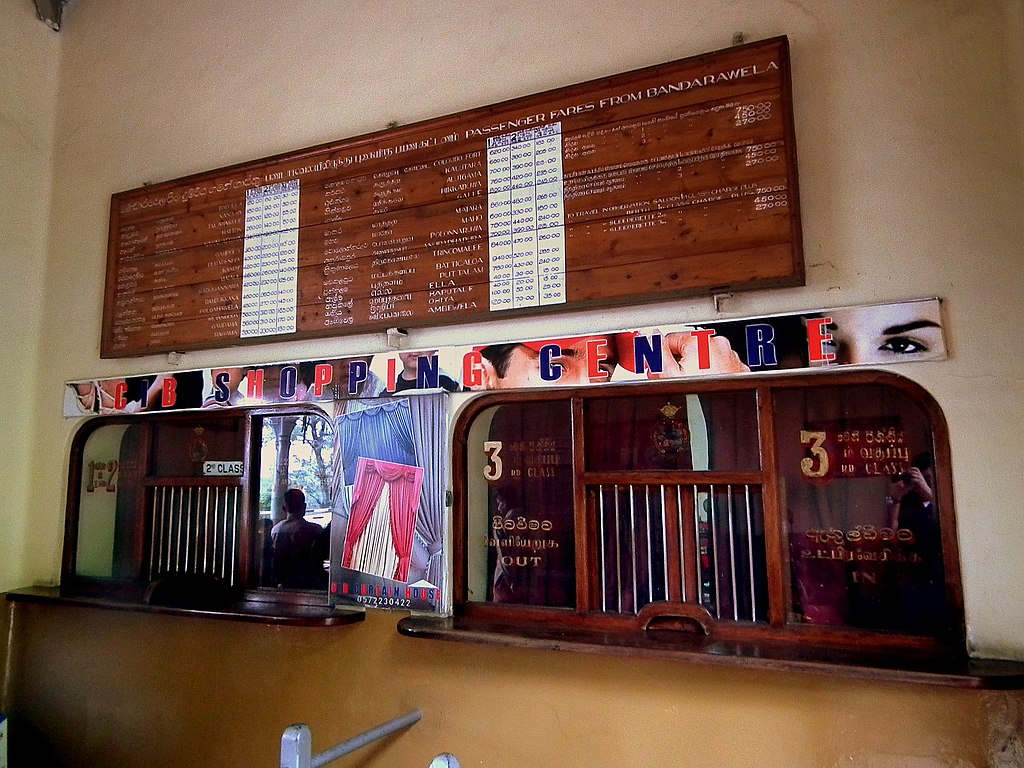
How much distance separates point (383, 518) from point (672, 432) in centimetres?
115

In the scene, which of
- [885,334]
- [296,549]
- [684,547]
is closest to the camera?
[885,334]

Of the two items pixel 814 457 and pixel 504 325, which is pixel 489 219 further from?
pixel 814 457

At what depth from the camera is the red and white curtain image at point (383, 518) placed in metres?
2.58

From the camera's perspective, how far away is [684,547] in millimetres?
2295

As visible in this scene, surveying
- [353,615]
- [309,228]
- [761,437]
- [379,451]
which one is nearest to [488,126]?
[309,228]

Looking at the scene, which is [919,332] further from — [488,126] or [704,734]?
[488,126]

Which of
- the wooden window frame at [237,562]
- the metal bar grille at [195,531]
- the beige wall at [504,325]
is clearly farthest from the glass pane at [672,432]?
the metal bar grille at [195,531]

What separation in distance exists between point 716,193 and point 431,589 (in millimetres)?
1729

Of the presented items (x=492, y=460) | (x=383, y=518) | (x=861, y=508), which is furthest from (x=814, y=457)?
(x=383, y=518)

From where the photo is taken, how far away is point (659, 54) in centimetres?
249

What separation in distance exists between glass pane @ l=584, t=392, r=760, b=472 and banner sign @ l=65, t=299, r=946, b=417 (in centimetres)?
A: 14

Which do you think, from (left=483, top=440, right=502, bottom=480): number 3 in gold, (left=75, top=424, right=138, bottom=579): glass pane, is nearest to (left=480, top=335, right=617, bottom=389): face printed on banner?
(left=483, top=440, right=502, bottom=480): number 3 in gold

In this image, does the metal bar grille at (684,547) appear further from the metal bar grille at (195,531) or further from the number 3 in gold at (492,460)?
the metal bar grille at (195,531)

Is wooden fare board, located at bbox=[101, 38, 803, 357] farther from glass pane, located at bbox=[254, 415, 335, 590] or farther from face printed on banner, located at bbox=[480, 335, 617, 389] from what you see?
glass pane, located at bbox=[254, 415, 335, 590]
